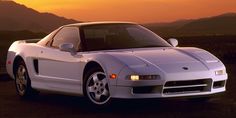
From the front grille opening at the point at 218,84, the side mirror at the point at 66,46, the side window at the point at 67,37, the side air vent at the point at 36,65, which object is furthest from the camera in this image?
the side air vent at the point at 36,65

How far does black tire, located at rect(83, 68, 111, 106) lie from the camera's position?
9.64 metres

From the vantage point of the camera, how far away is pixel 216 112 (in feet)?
30.4

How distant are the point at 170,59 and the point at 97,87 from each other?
113 centimetres

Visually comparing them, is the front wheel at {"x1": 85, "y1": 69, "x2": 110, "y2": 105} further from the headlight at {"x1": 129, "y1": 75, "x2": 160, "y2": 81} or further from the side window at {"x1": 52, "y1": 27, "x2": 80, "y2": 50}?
the side window at {"x1": 52, "y1": 27, "x2": 80, "y2": 50}

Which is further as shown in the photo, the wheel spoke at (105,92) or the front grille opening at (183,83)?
the wheel spoke at (105,92)

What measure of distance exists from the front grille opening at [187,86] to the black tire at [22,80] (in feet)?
11.3

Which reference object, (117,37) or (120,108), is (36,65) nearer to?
(117,37)

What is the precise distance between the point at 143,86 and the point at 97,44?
1.64 m

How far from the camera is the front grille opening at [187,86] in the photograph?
9266mm

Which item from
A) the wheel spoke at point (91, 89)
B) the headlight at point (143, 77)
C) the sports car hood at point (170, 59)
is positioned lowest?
the wheel spoke at point (91, 89)

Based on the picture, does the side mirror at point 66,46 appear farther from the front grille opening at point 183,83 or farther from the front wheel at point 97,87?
the front grille opening at point 183,83

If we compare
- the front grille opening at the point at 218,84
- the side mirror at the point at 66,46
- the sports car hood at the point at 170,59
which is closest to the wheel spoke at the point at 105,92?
the sports car hood at the point at 170,59

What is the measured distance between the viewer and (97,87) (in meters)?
9.75

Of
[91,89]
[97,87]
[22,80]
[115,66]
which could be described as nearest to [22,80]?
[22,80]
